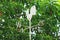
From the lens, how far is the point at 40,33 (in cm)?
835

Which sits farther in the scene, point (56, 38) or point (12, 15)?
point (56, 38)

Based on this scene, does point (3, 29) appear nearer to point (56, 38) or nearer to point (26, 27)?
point (26, 27)

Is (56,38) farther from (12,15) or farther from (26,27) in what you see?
(12,15)

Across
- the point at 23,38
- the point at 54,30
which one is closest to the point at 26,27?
the point at 23,38

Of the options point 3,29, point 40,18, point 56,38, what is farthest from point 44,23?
point 3,29

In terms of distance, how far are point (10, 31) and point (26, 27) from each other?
0.54m

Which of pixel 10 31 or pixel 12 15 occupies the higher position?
pixel 12 15

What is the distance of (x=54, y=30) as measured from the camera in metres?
8.23

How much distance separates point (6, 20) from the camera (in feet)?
26.0

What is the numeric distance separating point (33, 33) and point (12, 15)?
3.17 feet

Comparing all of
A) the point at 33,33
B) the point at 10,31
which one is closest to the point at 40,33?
the point at 33,33

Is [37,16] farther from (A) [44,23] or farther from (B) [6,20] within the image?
(B) [6,20]

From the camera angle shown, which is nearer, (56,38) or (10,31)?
(10,31)

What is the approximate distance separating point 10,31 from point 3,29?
0.27 metres
